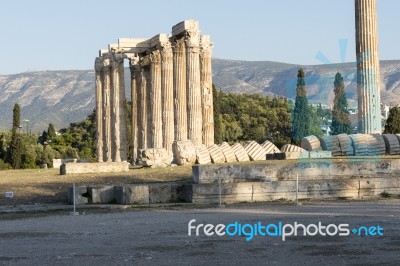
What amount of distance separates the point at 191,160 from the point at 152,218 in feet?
68.3

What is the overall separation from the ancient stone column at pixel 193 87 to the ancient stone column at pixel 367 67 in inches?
353

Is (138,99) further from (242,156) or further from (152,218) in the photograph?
(152,218)

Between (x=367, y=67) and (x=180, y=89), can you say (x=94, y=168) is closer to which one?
(x=367, y=67)

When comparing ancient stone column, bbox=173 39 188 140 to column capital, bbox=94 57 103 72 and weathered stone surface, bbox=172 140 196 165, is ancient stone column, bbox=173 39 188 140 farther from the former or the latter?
column capital, bbox=94 57 103 72

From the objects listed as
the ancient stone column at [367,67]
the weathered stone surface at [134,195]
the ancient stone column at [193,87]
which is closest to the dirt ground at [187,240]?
the weathered stone surface at [134,195]

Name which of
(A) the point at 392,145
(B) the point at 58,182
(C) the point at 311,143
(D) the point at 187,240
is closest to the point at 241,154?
(C) the point at 311,143

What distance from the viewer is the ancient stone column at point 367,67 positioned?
39.9m

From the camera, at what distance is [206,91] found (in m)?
49.9

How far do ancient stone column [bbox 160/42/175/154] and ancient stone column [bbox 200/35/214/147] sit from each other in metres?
1.70

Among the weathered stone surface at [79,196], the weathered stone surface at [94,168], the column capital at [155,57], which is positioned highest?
the column capital at [155,57]

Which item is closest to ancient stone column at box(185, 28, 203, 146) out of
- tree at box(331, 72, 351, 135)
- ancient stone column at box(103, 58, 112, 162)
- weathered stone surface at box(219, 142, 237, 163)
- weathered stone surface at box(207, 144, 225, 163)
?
weathered stone surface at box(207, 144, 225, 163)

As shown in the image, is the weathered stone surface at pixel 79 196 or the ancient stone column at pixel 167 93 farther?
the ancient stone column at pixel 167 93

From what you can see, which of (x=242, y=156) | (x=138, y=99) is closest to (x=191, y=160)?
(x=242, y=156)

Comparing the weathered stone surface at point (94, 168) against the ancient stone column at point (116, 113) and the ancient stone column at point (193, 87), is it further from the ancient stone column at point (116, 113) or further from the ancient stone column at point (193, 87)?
the ancient stone column at point (116, 113)
